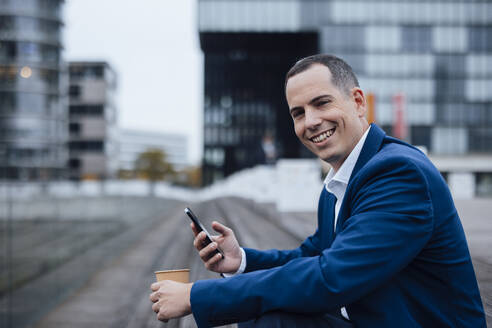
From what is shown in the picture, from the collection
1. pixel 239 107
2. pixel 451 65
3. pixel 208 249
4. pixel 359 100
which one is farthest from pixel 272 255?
pixel 239 107

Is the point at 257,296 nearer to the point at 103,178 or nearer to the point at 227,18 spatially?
the point at 227,18

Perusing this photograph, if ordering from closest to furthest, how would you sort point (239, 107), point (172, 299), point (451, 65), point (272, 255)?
point (172, 299) → point (272, 255) → point (451, 65) → point (239, 107)

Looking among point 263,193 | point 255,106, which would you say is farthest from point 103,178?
point 263,193

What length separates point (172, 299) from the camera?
1.59 metres

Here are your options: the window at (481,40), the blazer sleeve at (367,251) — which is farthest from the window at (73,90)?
the blazer sleeve at (367,251)

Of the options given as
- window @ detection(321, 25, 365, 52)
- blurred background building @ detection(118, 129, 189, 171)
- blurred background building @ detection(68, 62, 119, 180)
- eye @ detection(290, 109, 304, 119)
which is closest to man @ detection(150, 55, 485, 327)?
eye @ detection(290, 109, 304, 119)

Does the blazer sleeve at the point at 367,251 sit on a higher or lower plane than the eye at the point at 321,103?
lower

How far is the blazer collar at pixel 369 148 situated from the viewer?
5.37ft

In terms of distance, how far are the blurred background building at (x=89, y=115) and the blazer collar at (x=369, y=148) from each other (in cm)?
5921

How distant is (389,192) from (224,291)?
65 cm

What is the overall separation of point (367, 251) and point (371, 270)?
6cm

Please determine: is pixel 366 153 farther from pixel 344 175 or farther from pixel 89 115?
pixel 89 115

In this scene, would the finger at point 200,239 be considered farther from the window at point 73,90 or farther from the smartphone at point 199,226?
the window at point 73,90

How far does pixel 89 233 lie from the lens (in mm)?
26453
